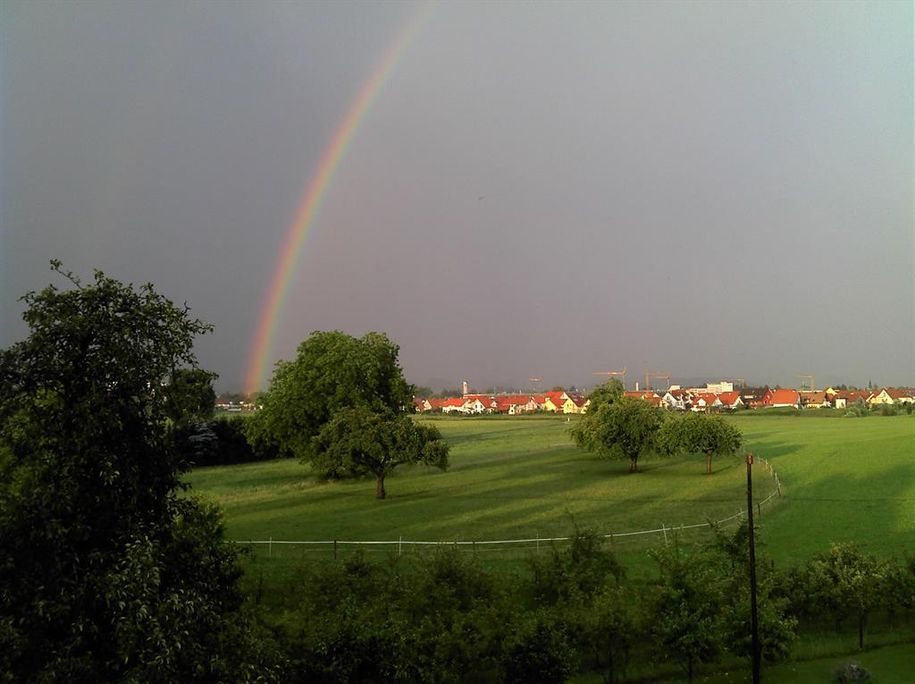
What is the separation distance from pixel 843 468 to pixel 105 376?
5154 centimetres

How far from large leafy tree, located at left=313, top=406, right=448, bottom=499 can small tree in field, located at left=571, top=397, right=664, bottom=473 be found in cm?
1718

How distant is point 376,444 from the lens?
3922 centimetres

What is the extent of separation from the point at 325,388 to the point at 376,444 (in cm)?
1275

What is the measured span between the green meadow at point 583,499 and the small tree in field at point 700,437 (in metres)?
1.59

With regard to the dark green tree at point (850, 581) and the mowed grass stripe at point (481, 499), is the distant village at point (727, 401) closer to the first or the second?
the mowed grass stripe at point (481, 499)

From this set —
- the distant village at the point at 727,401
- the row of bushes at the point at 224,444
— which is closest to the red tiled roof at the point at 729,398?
the distant village at the point at 727,401

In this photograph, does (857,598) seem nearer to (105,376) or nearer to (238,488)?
(105,376)

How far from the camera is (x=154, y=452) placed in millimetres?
8602

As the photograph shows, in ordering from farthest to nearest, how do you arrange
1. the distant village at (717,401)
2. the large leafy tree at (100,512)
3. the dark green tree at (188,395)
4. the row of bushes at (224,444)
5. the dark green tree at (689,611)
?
the distant village at (717,401) → the row of bushes at (224,444) → the dark green tree at (689,611) → the dark green tree at (188,395) → the large leafy tree at (100,512)

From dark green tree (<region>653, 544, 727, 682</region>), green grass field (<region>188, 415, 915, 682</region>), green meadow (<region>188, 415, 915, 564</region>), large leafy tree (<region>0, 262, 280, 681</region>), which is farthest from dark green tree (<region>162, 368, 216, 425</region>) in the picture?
green meadow (<region>188, 415, 915, 564</region>)

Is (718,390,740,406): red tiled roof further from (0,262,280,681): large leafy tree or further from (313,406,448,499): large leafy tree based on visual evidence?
(0,262,280,681): large leafy tree

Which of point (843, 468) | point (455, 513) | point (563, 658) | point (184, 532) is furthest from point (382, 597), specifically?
point (843, 468)

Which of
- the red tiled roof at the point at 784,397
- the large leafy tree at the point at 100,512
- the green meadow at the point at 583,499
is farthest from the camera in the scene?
the red tiled roof at the point at 784,397

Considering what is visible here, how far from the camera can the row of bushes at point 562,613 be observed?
12648 mm
